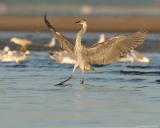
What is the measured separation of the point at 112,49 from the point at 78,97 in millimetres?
2465

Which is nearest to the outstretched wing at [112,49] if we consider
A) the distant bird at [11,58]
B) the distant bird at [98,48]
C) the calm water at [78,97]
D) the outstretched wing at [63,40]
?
the distant bird at [98,48]

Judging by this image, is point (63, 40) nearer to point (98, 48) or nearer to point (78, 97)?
point (98, 48)

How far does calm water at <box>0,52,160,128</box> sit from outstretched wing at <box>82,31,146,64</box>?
530mm

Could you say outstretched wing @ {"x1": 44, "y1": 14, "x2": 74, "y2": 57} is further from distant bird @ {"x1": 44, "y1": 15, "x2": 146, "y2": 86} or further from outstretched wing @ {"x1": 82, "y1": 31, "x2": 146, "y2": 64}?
outstretched wing @ {"x1": 82, "y1": 31, "x2": 146, "y2": 64}

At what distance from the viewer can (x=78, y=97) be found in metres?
15.1

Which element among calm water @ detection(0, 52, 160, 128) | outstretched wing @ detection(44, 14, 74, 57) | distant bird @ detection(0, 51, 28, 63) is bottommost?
calm water @ detection(0, 52, 160, 128)

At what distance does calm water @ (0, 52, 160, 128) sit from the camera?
12.3 meters

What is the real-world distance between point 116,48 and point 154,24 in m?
27.4

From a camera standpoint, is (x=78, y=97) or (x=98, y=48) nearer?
(x=78, y=97)

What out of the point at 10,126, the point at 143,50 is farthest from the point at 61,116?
the point at 143,50

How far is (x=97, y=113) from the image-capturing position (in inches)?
512

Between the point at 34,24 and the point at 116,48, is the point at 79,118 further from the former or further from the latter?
the point at 34,24

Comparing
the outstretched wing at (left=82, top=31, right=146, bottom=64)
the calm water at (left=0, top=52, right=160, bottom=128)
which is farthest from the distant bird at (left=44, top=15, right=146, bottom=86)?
the calm water at (left=0, top=52, right=160, bottom=128)

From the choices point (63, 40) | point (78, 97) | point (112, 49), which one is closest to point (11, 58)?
point (63, 40)
